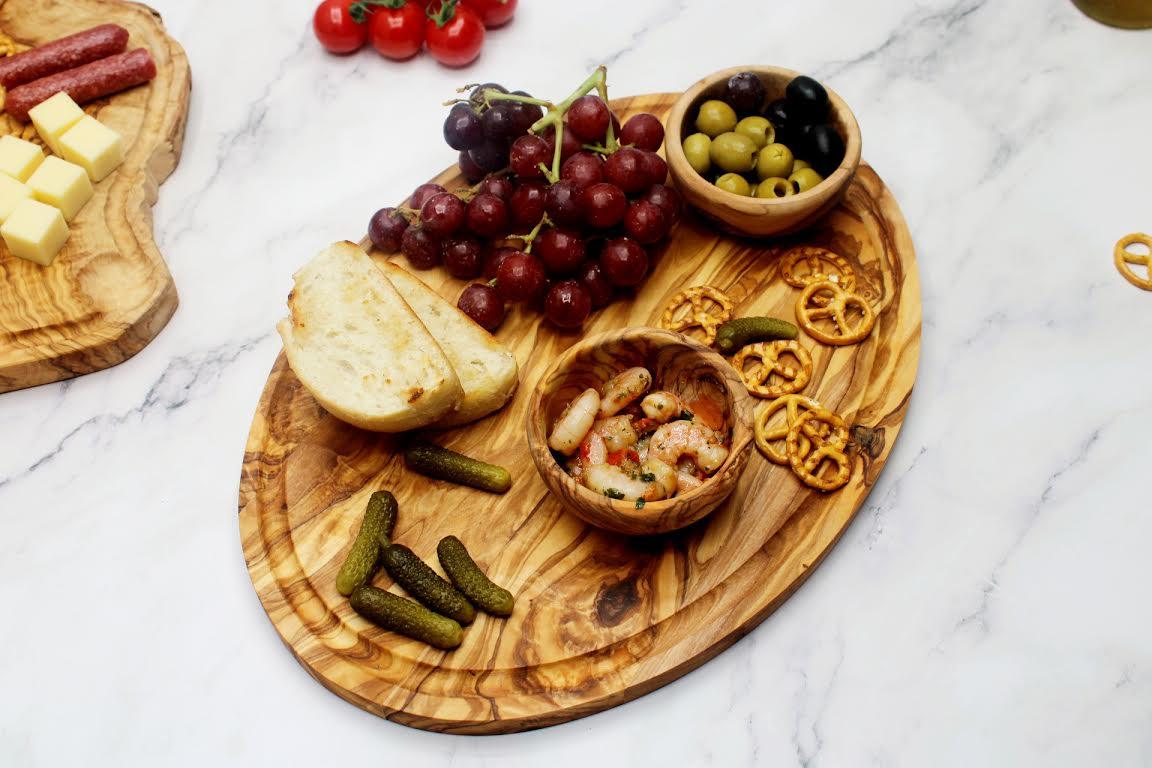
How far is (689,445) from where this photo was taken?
2.10m

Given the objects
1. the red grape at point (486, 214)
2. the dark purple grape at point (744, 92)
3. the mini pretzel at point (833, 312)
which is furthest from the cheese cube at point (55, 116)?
the mini pretzel at point (833, 312)

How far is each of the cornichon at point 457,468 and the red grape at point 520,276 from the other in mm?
422

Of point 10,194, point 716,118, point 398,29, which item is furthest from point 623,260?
point 10,194

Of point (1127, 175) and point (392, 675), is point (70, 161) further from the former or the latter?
point (1127, 175)

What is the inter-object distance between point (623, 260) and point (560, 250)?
0.49 ft

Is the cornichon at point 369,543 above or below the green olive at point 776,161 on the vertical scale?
below

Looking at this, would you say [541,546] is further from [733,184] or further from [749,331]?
[733,184]

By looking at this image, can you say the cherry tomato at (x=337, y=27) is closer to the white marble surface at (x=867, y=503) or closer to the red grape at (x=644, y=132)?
the white marble surface at (x=867, y=503)

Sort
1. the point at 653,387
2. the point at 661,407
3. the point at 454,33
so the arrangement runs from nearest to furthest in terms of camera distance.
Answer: the point at 661,407 < the point at 653,387 < the point at 454,33

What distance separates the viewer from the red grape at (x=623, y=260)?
2434 mm

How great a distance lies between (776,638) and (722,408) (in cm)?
52

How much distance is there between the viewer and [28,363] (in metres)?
2.62

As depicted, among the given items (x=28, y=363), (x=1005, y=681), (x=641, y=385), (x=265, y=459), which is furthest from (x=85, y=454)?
(x=1005, y=681)

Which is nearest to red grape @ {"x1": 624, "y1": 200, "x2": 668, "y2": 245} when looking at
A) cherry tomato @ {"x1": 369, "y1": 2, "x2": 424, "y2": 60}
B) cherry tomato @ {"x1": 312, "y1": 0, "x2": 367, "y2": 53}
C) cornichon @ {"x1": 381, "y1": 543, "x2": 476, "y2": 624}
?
cornichon @ {"x1": 381, "y1": 543, "x2": 476, "y2": 624}
